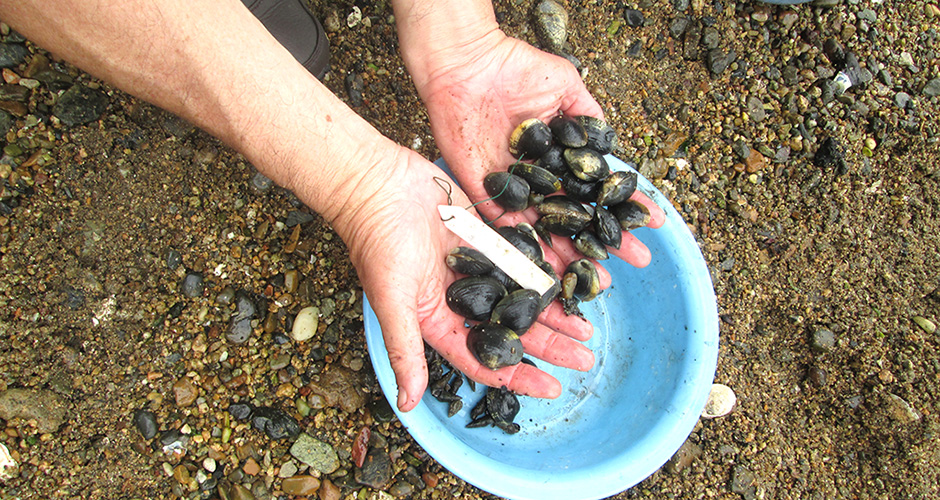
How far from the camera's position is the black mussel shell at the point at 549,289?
9.48 ft

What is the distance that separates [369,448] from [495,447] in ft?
2.44

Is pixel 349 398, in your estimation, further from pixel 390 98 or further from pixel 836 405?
pixel 836 405

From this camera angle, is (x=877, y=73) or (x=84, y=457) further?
(x=877, y=73)

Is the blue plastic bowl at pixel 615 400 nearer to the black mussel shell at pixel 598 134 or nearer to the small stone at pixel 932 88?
the black mussel shell at pixel 598 134

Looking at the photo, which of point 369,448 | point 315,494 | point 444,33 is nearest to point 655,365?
point 369,448

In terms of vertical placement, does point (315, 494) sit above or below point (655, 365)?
below

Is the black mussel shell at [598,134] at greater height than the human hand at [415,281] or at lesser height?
greater

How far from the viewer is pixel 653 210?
124 inches

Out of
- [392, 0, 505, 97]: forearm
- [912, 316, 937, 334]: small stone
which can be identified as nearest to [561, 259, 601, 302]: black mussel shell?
[392, 0, 505, 97]: forearm

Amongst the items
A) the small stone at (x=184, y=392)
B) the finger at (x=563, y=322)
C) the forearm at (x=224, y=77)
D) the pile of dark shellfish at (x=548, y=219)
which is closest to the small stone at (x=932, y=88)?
the pile of dark shellfish at (x=548, y=219)

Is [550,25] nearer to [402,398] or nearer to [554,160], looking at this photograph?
[554,160]

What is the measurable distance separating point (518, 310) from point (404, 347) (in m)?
0.66

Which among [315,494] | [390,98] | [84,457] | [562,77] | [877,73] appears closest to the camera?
[84,457]

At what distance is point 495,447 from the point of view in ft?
10.5
